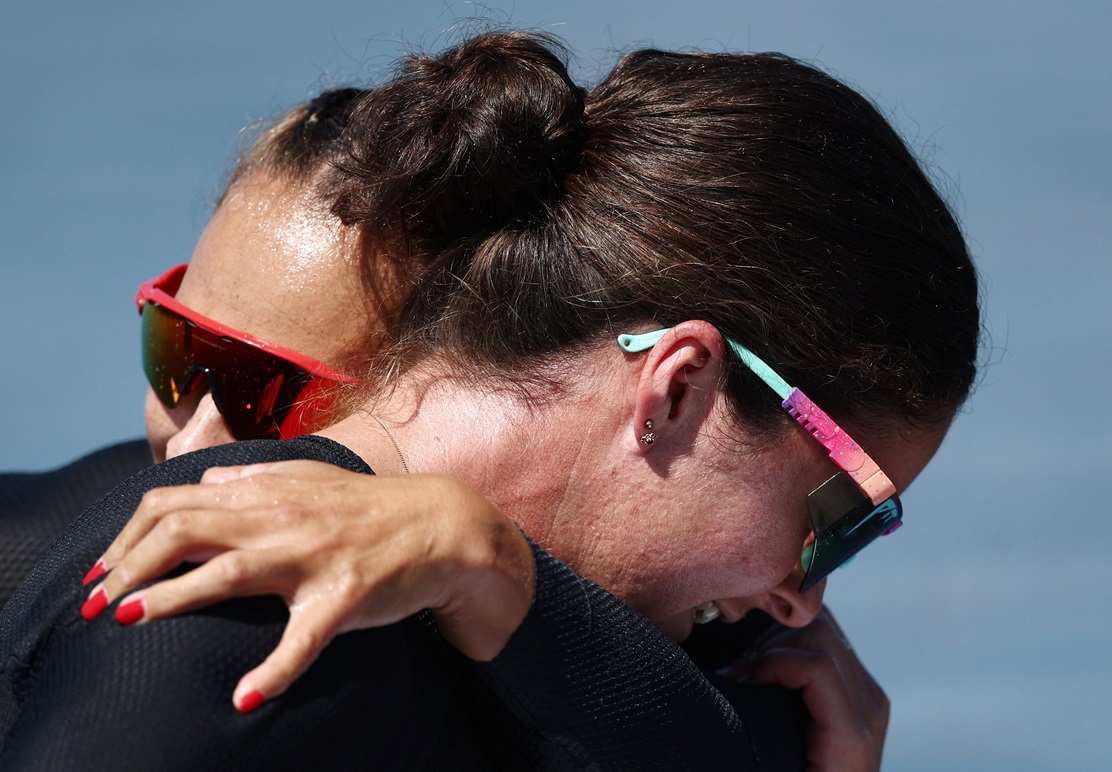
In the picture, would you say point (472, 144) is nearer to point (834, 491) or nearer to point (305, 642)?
point (834, 491)

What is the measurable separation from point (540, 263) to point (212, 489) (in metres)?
0.78

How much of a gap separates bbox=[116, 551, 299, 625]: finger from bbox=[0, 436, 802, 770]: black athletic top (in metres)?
0.02

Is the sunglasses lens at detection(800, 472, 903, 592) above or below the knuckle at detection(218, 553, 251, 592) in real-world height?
below

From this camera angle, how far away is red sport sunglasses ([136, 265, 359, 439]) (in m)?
2.29

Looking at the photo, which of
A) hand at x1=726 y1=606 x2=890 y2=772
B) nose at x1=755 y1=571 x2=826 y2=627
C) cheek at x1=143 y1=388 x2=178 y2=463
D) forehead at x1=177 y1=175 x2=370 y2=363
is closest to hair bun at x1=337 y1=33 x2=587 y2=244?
forehead at x1=177 y1=175 x2=370 y2=363

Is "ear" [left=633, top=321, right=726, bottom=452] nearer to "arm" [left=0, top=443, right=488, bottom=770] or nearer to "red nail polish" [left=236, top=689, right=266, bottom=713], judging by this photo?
"arm" [left=0, top=443, right=488, bottom=770]

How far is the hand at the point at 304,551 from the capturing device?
1.35 meters

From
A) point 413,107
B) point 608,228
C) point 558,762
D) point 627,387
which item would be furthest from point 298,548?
point 413,107

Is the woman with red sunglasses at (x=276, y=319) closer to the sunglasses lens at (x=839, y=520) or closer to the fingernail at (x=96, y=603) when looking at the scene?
the sunglasses lens at (x=839, y=520)

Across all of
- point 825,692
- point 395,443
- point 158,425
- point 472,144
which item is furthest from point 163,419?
point 825,692

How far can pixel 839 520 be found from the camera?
2.13 metres

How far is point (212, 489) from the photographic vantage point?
1.41 m

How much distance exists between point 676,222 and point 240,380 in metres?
0.91

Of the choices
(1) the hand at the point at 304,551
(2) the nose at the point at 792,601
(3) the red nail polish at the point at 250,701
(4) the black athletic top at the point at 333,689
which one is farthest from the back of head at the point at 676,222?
(3) the red nail polish at the point at 250,701
